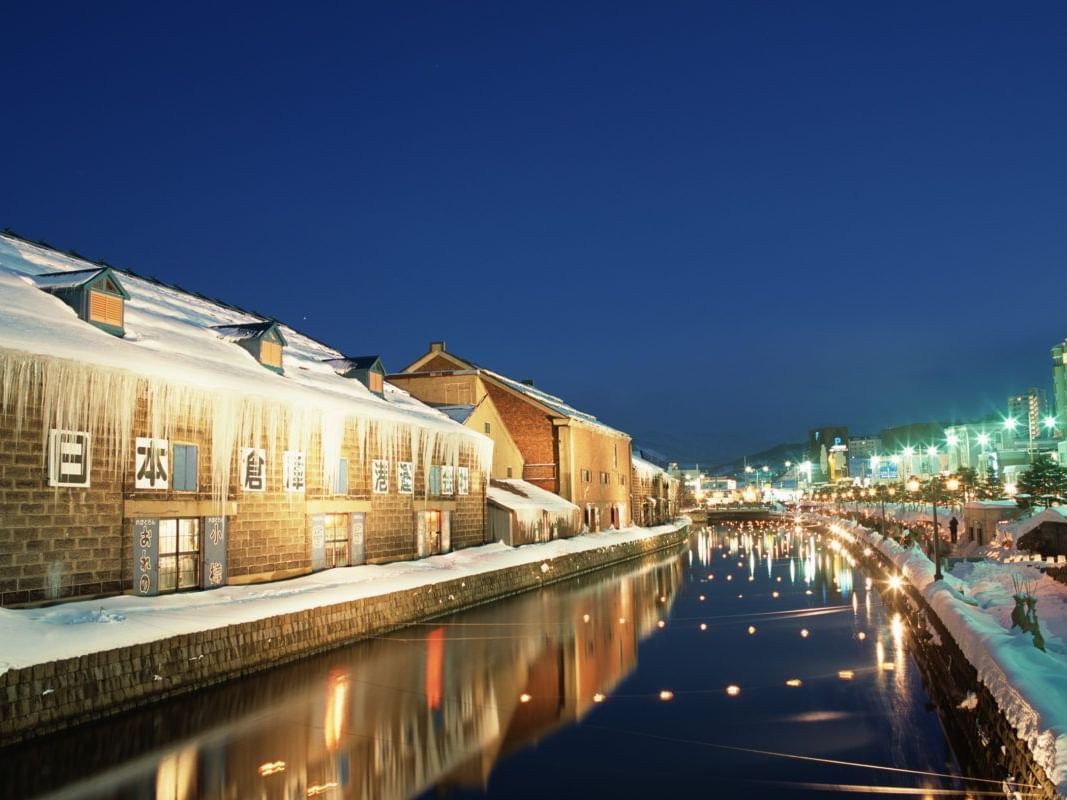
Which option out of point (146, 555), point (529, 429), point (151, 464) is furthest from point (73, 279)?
point (529, 429)

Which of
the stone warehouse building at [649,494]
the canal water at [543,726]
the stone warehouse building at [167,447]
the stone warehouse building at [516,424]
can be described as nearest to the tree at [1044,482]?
the canal water at [543,726]

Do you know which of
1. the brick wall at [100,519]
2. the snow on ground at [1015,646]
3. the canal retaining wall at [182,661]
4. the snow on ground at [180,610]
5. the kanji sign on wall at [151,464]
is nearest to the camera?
the snow on ground at [1015,646]

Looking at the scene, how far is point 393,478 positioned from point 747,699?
15.0 meters

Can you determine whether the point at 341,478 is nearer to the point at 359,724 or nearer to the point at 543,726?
the point at 359,724

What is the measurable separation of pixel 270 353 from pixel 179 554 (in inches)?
281

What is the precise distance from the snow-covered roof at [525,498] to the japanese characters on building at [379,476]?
9.55 metres

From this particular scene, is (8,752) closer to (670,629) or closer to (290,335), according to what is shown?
(670,629)

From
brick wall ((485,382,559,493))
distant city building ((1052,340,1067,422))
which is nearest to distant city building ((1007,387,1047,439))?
distant city building ((1052,340,1067,422))

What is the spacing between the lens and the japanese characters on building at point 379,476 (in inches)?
1023

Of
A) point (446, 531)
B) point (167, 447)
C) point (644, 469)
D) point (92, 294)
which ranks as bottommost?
point (446, 531)

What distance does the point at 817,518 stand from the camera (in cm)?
9762

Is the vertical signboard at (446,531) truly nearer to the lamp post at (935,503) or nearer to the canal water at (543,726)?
the canal water at (543,726)

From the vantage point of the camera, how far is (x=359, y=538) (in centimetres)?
2525

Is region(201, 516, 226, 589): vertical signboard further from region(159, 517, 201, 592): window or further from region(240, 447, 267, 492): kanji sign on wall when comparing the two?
region(240, 447, 267, 492): kanji sign on wall
